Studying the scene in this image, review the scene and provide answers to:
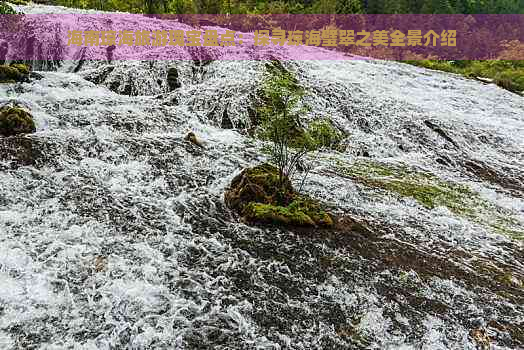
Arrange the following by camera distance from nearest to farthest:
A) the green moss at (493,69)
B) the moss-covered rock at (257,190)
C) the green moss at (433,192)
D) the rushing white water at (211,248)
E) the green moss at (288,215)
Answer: the rushing white water at (211,248), the green moss at (288,215), the moss-covered rock at (257,190), the green moss at (433,192), the green moss at (493,69)

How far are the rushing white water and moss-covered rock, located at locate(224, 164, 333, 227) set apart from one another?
29cm

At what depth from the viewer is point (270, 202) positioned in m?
8.34

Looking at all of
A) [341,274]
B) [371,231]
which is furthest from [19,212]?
[371,231]

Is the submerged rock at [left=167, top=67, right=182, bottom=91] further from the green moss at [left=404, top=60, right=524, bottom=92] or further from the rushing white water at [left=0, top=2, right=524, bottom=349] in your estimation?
the green moss at [left=404, top=60, right=524, bottom=92]

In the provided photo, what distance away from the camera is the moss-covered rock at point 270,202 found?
26.0 ft

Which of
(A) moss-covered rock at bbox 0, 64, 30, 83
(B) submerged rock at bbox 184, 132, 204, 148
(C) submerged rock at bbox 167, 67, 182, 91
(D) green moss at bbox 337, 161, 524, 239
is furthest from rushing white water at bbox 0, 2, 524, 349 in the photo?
(C) submerged rock at bbox 167, 67, 182, 91

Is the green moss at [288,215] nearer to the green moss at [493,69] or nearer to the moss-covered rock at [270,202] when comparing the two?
the moss-covered rock at [270,202]

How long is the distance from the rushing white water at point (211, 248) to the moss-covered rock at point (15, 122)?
1.44 ft

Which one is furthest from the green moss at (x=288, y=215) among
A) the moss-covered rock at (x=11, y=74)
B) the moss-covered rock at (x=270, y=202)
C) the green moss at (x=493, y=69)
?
the green moss at (x=493, y=69)

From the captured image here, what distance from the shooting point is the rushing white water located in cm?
551

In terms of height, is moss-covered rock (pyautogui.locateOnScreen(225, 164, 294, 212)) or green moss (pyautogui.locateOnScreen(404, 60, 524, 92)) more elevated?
green moss (pyautogui.locateOnScreen(404, 60, 524, 92))

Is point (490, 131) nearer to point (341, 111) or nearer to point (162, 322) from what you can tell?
point (341, 111)

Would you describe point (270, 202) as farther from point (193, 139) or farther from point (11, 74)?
point (11, 74)

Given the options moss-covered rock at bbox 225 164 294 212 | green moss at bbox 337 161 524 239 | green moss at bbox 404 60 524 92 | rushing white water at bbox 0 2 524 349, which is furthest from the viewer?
green moss at bbox 404 60 524 92
